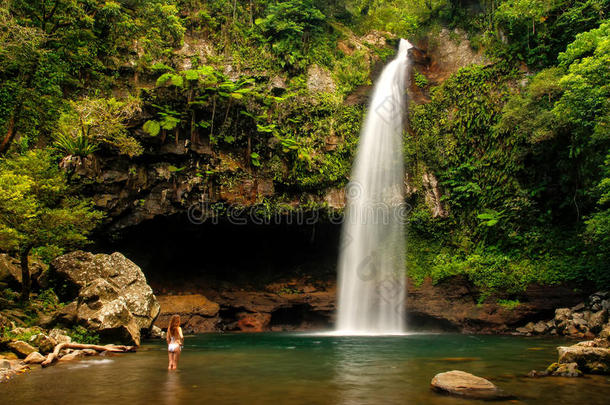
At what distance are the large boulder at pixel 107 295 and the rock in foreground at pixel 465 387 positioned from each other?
921cm

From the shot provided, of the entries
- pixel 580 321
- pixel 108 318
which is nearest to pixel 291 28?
pixel 108 318

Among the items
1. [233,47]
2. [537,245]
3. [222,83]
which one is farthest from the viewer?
Answer: [233,47]

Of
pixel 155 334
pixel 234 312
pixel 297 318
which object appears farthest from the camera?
pixel 297 318

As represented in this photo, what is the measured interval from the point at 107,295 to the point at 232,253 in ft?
33.7

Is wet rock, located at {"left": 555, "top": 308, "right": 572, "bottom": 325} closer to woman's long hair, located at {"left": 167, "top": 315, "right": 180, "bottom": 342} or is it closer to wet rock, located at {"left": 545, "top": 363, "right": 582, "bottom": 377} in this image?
wet rock, located at {"left": 545, "top": 363, "right": 582, "bottom": 377}

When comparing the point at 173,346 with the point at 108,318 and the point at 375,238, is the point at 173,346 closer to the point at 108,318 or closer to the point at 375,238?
the point at 108,318

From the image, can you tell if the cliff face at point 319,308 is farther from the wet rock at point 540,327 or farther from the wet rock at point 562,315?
the wet rock at point 562,315

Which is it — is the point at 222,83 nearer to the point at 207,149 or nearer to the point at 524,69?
the point at 207,149

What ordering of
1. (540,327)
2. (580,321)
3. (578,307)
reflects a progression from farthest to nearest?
(540,327)
(578,307)
(580,321)

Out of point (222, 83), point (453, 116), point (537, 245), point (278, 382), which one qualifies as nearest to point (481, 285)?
point (537, 245)

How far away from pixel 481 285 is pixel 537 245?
10.3 feet

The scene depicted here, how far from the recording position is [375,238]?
20781 millimetres

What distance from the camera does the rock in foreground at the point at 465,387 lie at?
5.73 m

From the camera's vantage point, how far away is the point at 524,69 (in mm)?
20641
